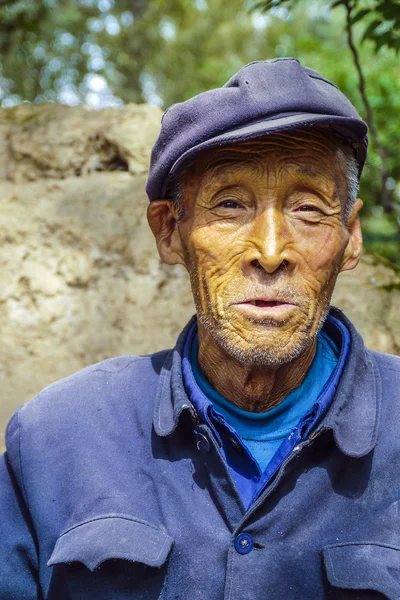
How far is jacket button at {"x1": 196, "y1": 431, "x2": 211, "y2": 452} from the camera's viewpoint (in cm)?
189

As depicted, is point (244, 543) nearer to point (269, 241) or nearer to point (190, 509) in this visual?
point (190, 509)

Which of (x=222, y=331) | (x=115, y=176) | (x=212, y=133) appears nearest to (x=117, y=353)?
(x=115, y=176)

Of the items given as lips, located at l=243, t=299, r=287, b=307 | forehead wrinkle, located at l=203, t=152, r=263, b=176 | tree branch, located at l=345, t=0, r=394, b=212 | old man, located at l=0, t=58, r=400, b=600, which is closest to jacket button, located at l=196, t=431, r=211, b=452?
old man, located at l=0, t=58, r=400, b=600

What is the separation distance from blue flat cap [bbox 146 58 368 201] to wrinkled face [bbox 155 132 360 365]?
0.08 metres

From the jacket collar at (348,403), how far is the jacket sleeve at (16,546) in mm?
506

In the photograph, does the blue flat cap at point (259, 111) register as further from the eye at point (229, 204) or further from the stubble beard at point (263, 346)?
the stubble beard at point (263, 346)

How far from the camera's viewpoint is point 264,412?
2.11 metres

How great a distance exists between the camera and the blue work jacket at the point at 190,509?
5.85 feet

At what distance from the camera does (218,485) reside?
72.9 inches

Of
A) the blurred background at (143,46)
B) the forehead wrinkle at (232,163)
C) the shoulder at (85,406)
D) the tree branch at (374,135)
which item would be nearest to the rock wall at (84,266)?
the tree branch at (374,135)

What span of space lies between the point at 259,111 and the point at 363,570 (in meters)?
1.30

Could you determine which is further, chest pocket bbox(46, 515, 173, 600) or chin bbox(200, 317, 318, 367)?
chin bbox(200, 317, 318, 367)

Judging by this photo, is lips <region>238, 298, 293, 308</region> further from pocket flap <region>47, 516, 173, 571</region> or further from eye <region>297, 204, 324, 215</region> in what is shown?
pocket flap <region>47, 516, 173, 571</region>

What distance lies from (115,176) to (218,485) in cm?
256
